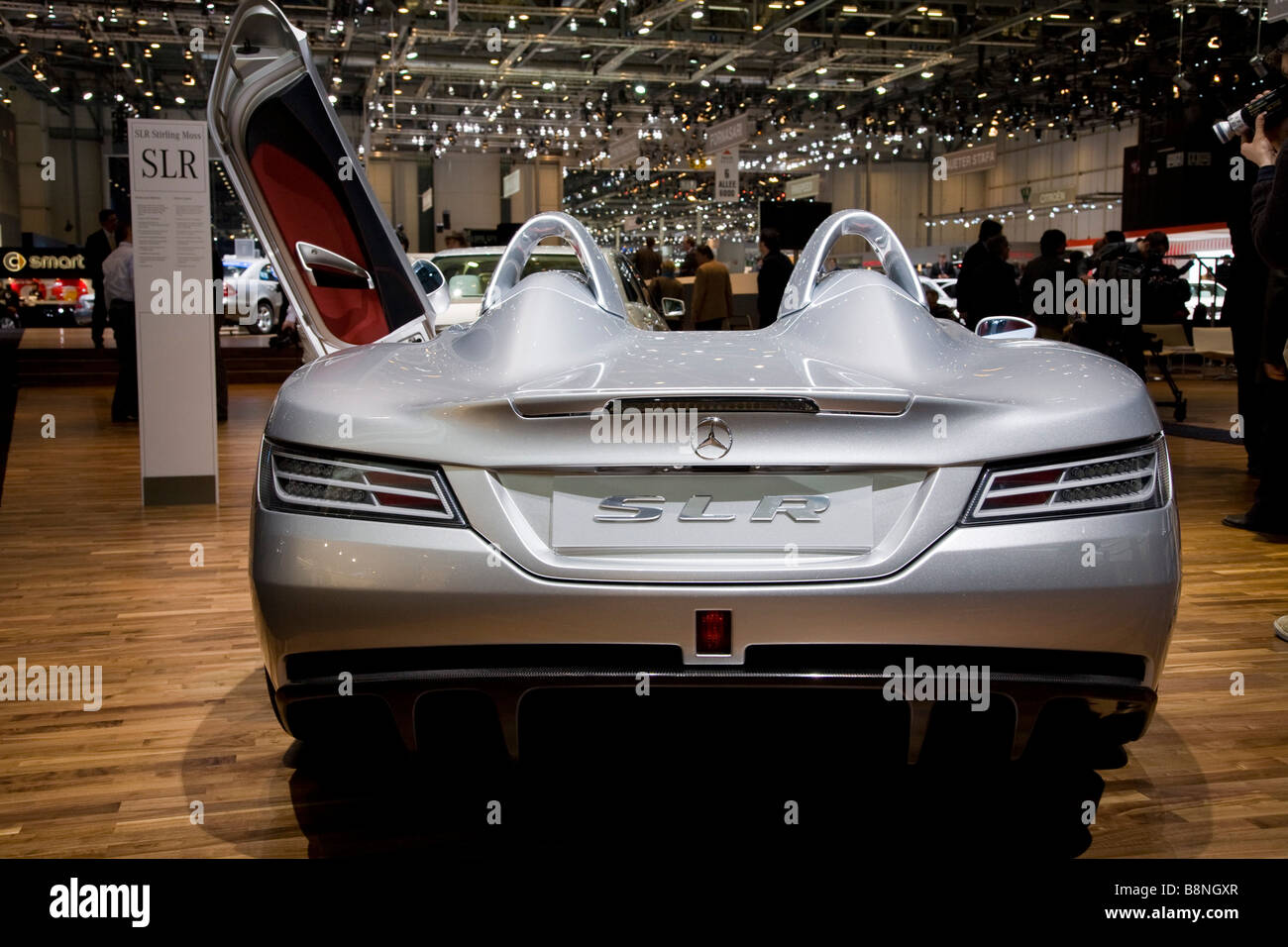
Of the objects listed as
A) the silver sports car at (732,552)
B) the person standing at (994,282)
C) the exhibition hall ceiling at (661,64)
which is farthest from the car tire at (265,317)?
the silver sports car at (732,552)

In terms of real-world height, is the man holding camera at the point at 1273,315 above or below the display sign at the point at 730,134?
below

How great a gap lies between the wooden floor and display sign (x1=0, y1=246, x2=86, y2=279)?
20.2m

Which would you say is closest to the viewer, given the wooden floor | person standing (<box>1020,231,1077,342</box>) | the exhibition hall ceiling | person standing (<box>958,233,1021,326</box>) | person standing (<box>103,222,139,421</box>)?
the wooden floor

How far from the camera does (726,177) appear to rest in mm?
19172

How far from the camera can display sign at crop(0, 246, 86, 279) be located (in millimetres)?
22906

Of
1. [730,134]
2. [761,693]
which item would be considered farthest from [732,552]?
[730,134]

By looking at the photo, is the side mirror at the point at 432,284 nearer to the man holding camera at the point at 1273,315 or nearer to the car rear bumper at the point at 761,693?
the man holding camera at the point at 1273,315

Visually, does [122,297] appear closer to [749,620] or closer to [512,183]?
[749,620]

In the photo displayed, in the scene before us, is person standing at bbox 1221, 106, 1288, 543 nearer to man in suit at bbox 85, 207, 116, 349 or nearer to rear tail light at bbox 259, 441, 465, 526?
rear tail light at bbox 259, 441, 465, 526

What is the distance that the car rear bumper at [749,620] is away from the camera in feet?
5.32

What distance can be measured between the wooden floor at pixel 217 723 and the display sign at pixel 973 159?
22679 millimetres

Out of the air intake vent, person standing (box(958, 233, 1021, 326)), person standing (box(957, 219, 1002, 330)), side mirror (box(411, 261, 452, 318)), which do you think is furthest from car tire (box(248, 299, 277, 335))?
the air intake vent

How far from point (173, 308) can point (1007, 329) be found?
4.90m

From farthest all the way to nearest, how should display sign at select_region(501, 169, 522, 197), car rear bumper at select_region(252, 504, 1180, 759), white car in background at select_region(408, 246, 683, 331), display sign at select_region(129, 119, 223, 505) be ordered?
display sign at select_region(501, 169, 522, 197), white car in background at select_region(408, 246, 683, 331), display sign at select_region(129, 119, 223, 505), car rear bumper at select_region(252, 504, 1180, 759)
